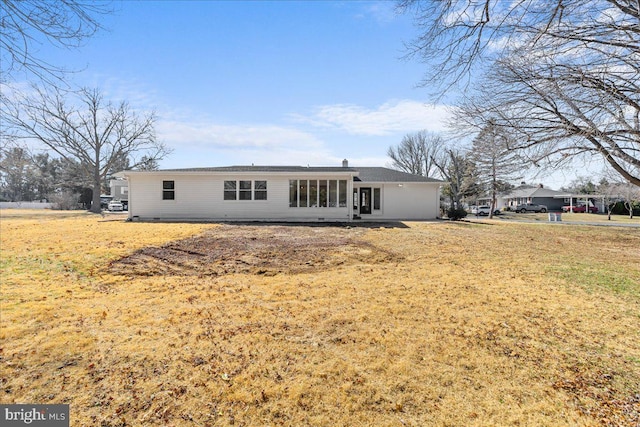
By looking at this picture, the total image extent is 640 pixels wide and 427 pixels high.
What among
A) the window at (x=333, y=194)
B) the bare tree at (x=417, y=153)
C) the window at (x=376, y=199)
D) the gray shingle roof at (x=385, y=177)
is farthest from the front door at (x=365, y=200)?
the bare tree at (x=417, y=153)

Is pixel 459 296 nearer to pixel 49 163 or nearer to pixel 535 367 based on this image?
pixel 535 367

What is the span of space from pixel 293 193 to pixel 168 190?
720cm

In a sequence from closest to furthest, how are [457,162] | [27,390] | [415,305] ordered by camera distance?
[27,390], [415,305], [457,162]

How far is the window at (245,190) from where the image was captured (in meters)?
18.2

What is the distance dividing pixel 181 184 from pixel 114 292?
13886 millimetres

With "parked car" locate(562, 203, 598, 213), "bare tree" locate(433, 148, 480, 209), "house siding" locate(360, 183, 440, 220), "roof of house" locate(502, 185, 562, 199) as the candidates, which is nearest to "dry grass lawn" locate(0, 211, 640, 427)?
"house siding" locate(360, 183, 440, 220)

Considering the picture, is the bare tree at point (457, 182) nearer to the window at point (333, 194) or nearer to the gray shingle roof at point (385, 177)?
the gray shingle roof at point (385, 177)

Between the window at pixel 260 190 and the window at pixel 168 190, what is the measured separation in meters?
4.72

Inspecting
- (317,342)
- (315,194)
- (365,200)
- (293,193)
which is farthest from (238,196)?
(317,342)

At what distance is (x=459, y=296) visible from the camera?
5.52 meters

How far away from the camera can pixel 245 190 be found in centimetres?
1825

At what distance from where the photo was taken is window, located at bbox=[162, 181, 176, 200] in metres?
18.3

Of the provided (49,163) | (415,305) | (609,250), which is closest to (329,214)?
(609,250)

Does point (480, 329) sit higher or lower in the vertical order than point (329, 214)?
lower
